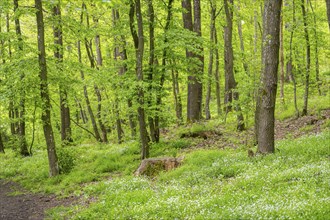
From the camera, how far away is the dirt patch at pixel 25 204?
37.4 ft

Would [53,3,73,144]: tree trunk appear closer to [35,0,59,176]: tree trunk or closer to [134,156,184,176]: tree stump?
[35,0,59,176]: tree trunk

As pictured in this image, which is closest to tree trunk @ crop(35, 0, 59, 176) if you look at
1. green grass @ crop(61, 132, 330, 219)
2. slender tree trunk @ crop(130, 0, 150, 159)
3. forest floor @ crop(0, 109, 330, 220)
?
forest floor @ crop(0, 109, 330, 220)

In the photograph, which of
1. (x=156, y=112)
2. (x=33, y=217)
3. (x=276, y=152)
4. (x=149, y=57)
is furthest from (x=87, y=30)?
(x=276, y=152)

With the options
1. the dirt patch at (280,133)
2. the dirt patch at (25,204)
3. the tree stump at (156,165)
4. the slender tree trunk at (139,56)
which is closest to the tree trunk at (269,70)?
the tree stump at (156,165)

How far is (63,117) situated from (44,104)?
794 centimetres

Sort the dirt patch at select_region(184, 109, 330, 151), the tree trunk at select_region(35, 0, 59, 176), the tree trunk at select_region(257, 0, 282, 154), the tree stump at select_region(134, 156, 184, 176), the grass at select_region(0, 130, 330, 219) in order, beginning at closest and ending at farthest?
the grass at select_region(0, 130, 330, 219)
the tree trunk at select_region(257, 0, 282, 154)
the tree stump at select_region(134, 156, 184, 176)
the tree trunk at select_region(35, 0, 59, 176)
the dirt patch at select_region(184, 109, 330, 151)

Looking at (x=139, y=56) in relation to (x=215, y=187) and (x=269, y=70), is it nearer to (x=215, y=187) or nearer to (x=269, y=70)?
(x=269, y=70)

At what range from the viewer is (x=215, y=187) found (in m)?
10.2

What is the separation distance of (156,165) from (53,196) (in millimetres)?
4346

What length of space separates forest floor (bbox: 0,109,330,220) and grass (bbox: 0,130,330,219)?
62 cm

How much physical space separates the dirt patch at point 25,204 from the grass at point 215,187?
55 cm

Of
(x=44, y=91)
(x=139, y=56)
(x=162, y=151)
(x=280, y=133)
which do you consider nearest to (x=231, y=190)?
(x=139, y=56)

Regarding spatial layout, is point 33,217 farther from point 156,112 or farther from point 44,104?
point 156,112

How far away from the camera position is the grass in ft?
25.0
